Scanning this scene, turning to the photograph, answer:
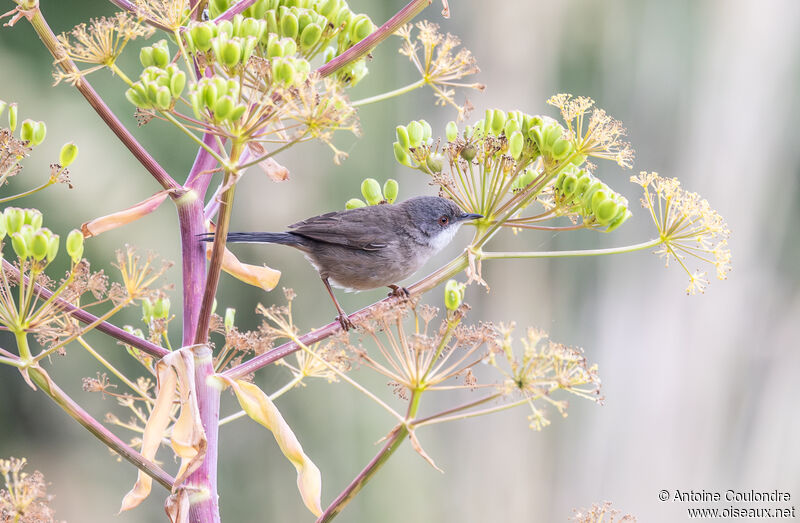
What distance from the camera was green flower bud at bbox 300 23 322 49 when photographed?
1386mm

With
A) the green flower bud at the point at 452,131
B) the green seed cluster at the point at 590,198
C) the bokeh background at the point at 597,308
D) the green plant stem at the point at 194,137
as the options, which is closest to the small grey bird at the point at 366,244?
the green flower bud at the point at 452,131

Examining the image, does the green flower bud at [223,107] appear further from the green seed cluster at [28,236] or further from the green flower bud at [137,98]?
the green seed cluster at [28,236]

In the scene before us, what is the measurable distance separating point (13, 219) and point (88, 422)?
0.37m

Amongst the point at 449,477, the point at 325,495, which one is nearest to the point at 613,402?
the point at 449,477

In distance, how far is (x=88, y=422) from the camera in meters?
1.25

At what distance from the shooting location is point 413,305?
128 cm

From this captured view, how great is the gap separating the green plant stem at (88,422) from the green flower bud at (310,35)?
0.76m

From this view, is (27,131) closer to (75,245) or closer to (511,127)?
(75,245)

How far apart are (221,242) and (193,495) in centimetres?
48

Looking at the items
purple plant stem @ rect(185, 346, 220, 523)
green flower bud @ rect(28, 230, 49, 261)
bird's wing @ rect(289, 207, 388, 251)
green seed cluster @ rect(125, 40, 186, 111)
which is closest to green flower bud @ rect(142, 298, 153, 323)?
purple plant stem @ rect(185, 346, 220, 523)

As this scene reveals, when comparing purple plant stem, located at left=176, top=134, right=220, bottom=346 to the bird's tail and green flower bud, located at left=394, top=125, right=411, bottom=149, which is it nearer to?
the bird's tail

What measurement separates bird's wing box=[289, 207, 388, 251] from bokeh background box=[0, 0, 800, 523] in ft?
7.57

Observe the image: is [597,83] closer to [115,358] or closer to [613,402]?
[613,402]

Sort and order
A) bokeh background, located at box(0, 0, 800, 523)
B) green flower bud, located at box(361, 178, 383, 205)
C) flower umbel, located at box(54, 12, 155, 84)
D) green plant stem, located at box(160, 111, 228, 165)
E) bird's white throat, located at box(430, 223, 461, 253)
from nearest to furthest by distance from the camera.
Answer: green plant stem, located at box(160, 111, 228, 165) → flower umbel, located at box(54, 12, 155, 84) → green flower bud, located at box(361, 178, 383, 205) → bird's white throat, located at box(430, 223, 461, 253) → bokeh background, located at box(0, 0, 800, 523)
